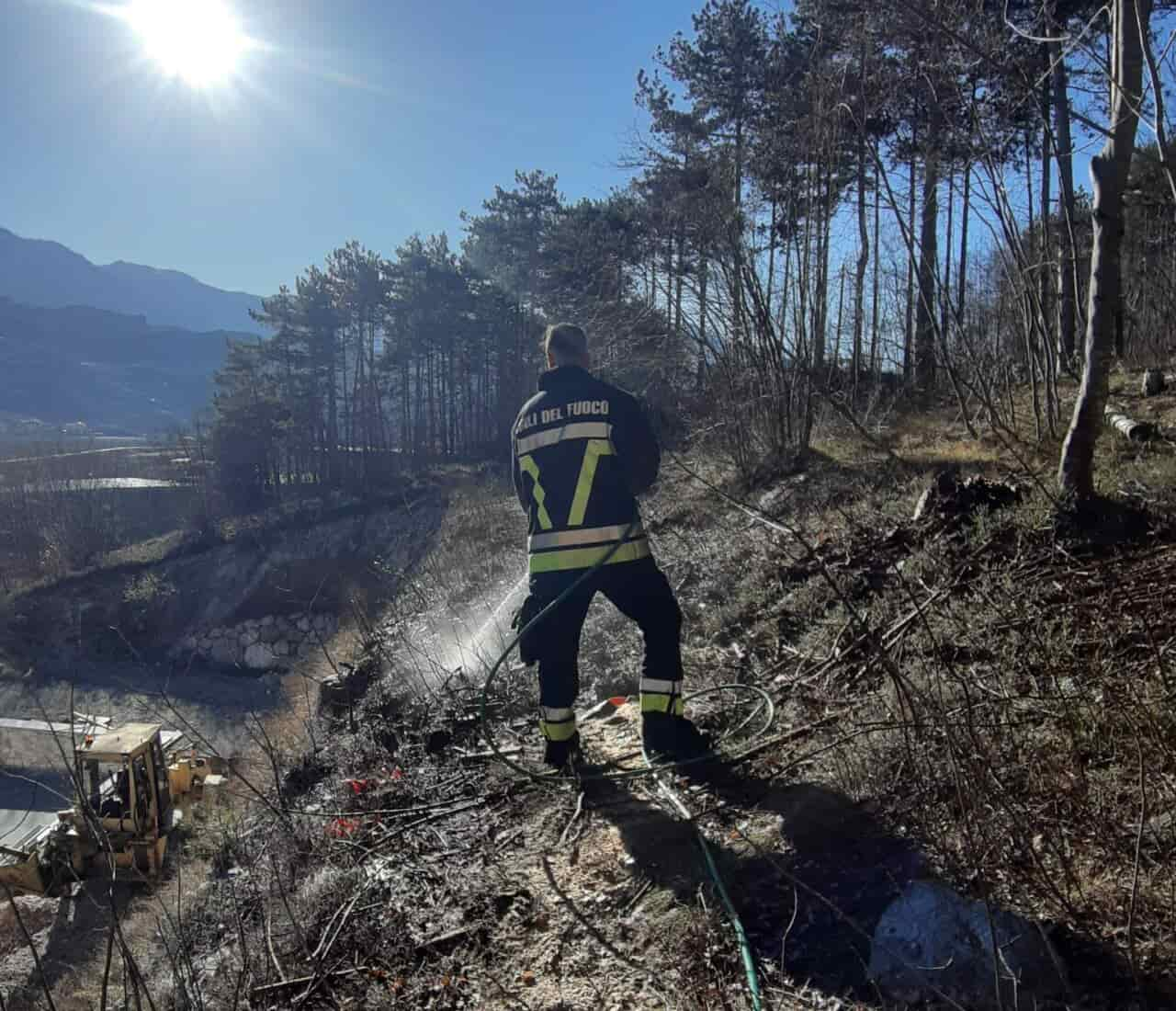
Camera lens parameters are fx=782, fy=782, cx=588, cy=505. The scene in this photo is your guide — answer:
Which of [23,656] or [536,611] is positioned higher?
[536,611]

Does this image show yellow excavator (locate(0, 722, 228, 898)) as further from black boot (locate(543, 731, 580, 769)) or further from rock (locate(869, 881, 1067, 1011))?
rock (locate(869, 881, 1067, 1011))

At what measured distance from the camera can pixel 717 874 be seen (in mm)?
2713

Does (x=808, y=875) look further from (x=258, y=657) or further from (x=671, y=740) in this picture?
(x=258, y=657)

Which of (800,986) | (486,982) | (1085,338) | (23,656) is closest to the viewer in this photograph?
(800,986)

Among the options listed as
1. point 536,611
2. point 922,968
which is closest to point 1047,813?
point 922,968

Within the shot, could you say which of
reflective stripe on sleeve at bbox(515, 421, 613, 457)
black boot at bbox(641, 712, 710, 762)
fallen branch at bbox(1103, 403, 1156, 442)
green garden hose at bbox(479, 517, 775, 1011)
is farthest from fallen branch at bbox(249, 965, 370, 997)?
fallen branch at bbox(1103, 403, 1156, 442)

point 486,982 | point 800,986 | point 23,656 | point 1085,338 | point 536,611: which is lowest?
point 23,656

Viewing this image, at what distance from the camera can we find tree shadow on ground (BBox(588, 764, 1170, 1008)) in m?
2.04

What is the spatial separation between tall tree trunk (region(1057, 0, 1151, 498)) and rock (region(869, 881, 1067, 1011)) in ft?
10.9

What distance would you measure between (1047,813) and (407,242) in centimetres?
4176

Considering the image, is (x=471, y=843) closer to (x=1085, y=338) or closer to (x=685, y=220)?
(x=1085, y=338)

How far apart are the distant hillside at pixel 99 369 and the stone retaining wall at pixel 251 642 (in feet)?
339

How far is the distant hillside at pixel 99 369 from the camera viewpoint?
135 meters

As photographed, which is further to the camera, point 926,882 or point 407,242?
point 407,242
